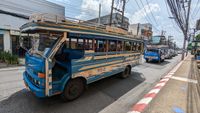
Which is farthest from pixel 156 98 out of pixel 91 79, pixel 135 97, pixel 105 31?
pixel 105 31

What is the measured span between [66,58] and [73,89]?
3.79ft

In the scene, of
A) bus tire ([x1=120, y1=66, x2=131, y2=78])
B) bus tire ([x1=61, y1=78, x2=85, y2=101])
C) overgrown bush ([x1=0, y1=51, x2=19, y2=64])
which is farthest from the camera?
overgrown bush ([x1=0, y1=51, x2=19, y2=64])

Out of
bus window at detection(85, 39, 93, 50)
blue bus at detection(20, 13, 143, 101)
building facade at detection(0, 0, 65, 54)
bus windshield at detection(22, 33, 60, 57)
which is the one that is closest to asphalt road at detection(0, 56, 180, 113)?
blue bus at detection(20, 13, 143, 101)

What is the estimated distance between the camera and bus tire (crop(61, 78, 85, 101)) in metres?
3.62

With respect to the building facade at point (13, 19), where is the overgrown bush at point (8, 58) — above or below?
below

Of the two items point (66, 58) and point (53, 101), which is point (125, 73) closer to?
point (66, 58)

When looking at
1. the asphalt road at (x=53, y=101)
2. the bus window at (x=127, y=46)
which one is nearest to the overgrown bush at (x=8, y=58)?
the asphalt road at (x=53, y=101)

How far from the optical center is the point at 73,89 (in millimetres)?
3824

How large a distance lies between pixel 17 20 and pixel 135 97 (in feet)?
48.4

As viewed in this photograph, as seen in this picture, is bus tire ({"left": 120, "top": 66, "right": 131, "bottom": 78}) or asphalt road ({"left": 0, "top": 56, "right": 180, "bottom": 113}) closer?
asphalt road ({"left": 0, "top": 56, "right": 180, "bottom": 113})

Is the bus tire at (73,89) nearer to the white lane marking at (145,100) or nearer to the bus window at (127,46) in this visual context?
the white lane marking at (145,100)

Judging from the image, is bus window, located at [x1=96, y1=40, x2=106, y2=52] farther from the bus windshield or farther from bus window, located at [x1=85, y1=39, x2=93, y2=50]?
the bus windshield

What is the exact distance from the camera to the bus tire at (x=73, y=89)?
362 centimetres

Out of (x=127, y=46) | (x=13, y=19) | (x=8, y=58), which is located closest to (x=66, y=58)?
(x=127, y=46)
